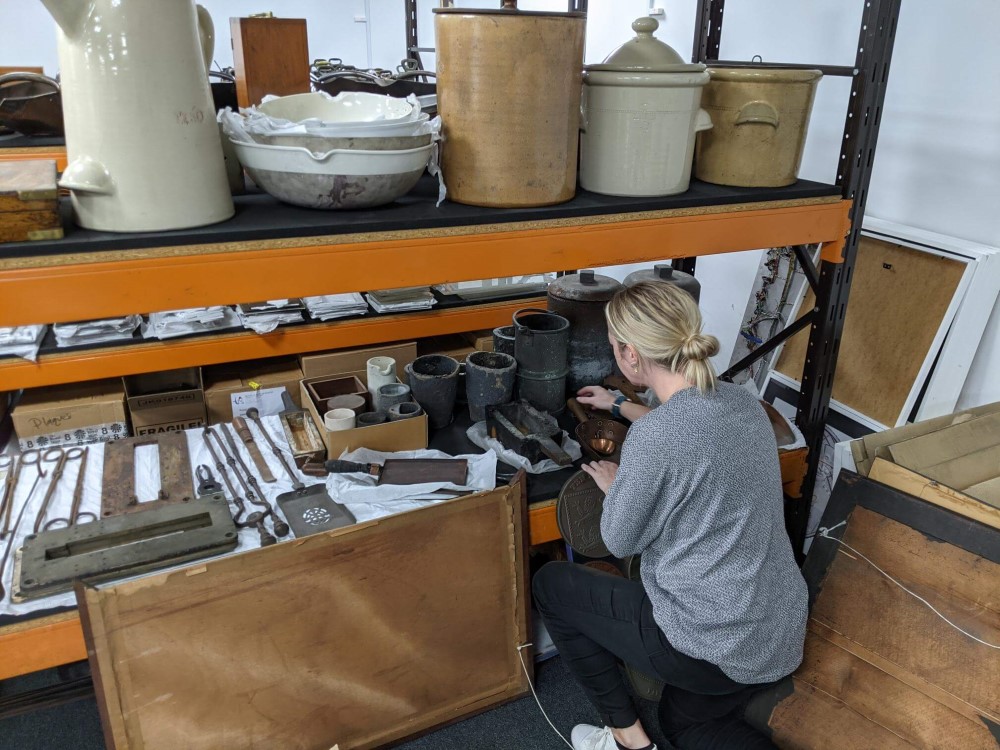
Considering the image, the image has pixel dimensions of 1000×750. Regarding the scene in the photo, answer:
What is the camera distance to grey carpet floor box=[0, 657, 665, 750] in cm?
177

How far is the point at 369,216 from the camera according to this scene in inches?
50.6

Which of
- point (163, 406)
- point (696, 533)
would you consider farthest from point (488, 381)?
point (163, 406)

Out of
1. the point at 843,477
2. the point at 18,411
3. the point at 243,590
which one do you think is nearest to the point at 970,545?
the point at 843,477

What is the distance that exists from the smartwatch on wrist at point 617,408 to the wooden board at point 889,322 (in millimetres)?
1151

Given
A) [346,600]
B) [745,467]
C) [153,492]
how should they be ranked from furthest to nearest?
[153,492] < [346,600] < [745,467]

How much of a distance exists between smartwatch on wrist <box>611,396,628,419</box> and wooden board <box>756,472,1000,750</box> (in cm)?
63

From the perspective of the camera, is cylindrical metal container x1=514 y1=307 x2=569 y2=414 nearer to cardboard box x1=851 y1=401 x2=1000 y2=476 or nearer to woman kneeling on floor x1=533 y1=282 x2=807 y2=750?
woman kneeling on floor x1=533 y1=282 x2=807 y2=750

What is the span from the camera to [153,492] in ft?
5.47

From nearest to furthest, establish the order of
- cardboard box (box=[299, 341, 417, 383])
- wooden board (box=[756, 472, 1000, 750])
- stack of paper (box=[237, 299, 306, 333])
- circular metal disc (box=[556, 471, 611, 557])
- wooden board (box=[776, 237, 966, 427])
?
wooden board (box=[756, 472, 1000, 750]), circular metal disc (box=[556, 471, 611, 557]), wooden board (box=[776, 237, 966, 427]), stack of paper (box=[237, 299, 306, 333]), cardboard box (box=[299, 341, 417, 383])

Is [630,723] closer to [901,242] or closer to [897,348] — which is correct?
[897,348]

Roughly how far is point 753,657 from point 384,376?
111cm

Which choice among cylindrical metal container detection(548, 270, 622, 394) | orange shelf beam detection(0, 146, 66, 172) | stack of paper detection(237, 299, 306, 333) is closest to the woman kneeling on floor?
cylindrical metal container detection(548, 270, 622, 394)

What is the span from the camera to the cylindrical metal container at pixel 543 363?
1895mm

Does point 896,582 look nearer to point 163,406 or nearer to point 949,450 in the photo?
point 949,450
